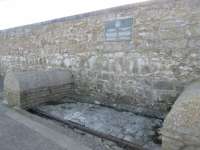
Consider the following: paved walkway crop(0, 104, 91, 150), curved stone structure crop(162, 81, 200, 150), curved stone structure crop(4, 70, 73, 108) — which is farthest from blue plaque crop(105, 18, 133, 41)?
paved walkway crop(0, 104, 91, 150)

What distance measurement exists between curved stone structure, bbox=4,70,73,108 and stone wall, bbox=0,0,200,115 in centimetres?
58

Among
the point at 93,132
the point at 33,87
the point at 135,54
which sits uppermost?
the point at 135,54

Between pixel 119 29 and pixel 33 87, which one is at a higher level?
pixel 119 29

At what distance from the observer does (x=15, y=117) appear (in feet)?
13.4

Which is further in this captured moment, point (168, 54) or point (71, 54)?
point (71, 54)

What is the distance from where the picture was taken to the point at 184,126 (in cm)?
234

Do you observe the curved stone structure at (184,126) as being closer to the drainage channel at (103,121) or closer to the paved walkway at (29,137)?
the drainage channel at (103,121)

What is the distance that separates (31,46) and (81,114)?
419 centimetres

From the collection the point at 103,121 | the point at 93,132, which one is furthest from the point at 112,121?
the point at 93,132

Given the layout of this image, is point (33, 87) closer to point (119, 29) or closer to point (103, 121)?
point (103, 121)

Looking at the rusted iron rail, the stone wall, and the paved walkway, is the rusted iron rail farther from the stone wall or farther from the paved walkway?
the stone wall

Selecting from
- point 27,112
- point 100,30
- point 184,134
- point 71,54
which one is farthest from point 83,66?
point 184,134

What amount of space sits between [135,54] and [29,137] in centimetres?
262

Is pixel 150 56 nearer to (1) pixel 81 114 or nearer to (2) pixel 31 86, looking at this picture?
(1) pixel 81 114
